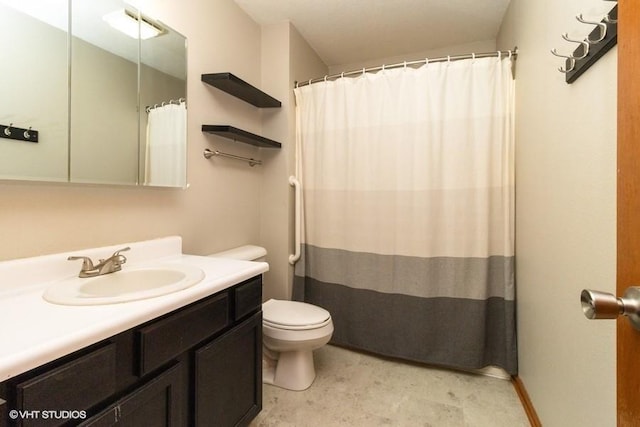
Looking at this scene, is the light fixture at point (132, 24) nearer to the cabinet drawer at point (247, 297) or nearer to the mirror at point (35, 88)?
the mirror at point (35, 88)

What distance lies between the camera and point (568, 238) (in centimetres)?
108

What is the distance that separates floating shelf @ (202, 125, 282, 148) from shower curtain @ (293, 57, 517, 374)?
12.2 inches

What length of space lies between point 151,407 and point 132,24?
1535mm

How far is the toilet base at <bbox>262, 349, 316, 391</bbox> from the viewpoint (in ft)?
5.74

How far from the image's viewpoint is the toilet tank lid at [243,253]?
1786mm

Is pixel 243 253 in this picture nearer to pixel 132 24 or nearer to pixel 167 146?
pixel 167 146

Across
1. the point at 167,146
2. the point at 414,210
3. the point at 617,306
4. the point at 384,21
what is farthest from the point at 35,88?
the point at 384,21

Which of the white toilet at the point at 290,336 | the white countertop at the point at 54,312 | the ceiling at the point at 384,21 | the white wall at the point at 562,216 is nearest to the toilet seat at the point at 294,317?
the white toilet at the point at 290,336

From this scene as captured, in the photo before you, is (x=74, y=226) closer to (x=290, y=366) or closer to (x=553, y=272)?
(x=290, y=366)

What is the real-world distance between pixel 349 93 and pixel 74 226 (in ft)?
5.74

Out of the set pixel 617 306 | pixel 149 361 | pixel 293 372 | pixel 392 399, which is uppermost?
pixel 617 306

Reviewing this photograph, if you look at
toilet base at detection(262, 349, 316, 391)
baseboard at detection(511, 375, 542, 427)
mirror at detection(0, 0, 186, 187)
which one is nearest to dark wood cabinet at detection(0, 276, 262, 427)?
toilet base at detection(262, 349, 316, 391)

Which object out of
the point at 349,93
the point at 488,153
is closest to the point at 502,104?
the point at 488,153

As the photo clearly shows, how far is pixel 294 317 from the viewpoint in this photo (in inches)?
66.6
